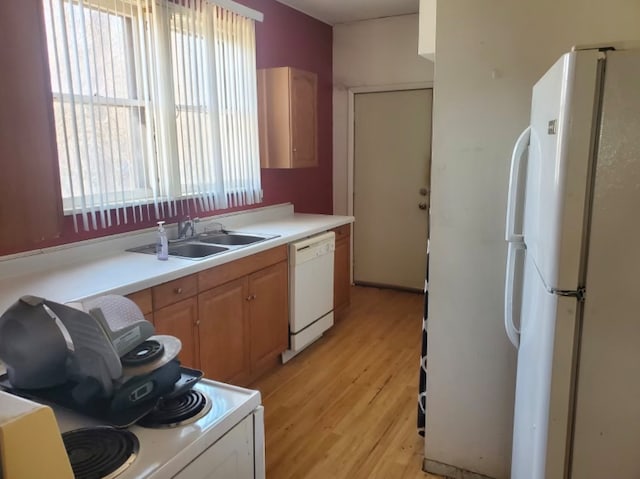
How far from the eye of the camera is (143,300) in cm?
224

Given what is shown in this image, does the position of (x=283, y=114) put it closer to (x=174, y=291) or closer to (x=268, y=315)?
(x=268, y=315)

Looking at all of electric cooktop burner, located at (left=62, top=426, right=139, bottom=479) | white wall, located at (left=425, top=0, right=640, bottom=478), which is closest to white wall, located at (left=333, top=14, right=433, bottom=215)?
white wall, located at (left=425, top=0, right=640, bottom=478)

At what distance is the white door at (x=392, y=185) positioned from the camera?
16.0 feet

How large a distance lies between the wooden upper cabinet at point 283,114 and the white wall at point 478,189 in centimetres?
195

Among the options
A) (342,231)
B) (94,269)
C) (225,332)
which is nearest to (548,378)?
(225,332)

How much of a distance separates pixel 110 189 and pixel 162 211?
45cm

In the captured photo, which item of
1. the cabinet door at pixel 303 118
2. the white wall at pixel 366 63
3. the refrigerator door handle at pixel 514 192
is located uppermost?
the white wall at pixel 366 63

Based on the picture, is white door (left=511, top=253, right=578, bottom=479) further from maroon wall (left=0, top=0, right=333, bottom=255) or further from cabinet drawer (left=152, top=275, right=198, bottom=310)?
maroon wall (left=0, top=0, right=333, bottom=255)

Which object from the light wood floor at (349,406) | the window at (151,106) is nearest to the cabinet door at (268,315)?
the light wood floor at (349,406)

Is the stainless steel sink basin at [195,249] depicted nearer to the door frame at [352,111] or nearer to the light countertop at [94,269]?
the light countertop at [94,269]

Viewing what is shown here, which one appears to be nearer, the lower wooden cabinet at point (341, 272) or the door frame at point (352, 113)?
the lower wooden cabinet at point (341, 272)

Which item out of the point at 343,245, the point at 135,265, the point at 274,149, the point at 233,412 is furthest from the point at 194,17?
the point at 233,412

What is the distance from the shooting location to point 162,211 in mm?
3135

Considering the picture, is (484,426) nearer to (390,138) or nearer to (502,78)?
(502,78)
